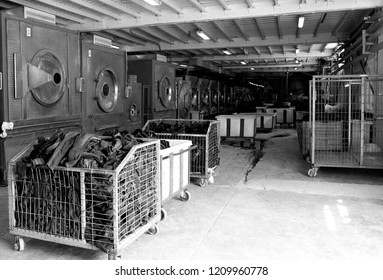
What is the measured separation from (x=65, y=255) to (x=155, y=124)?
4.07m

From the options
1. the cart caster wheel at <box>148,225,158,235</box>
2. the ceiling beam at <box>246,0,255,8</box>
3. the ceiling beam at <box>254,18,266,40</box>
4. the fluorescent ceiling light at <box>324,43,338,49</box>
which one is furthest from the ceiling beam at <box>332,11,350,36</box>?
the cart caster wheel at <box>148,225,158,235</box>

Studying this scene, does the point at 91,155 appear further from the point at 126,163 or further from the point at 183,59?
the point at 183,59

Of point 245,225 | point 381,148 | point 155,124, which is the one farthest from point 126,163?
point 381,148

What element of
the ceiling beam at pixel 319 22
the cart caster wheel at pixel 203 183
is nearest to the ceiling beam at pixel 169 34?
the ceiling beam at pixel 319 22

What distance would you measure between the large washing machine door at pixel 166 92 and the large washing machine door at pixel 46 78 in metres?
4.73

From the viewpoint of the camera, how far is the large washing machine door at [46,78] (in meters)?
5.88

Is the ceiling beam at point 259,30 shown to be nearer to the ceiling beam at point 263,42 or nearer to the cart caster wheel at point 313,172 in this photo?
the ceiling beam at point 263,42

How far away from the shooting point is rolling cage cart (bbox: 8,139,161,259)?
10.4ft

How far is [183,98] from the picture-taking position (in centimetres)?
1340

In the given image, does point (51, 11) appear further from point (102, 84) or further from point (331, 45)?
point (331, 45)

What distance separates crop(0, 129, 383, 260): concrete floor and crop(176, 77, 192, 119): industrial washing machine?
6139 millimetres

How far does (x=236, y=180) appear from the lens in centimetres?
684

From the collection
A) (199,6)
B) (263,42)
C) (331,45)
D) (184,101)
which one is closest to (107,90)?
(199,6)

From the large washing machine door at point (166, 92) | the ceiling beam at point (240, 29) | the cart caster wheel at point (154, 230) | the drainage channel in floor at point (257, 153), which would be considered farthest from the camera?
the large washing machine door at point (166, 92)
